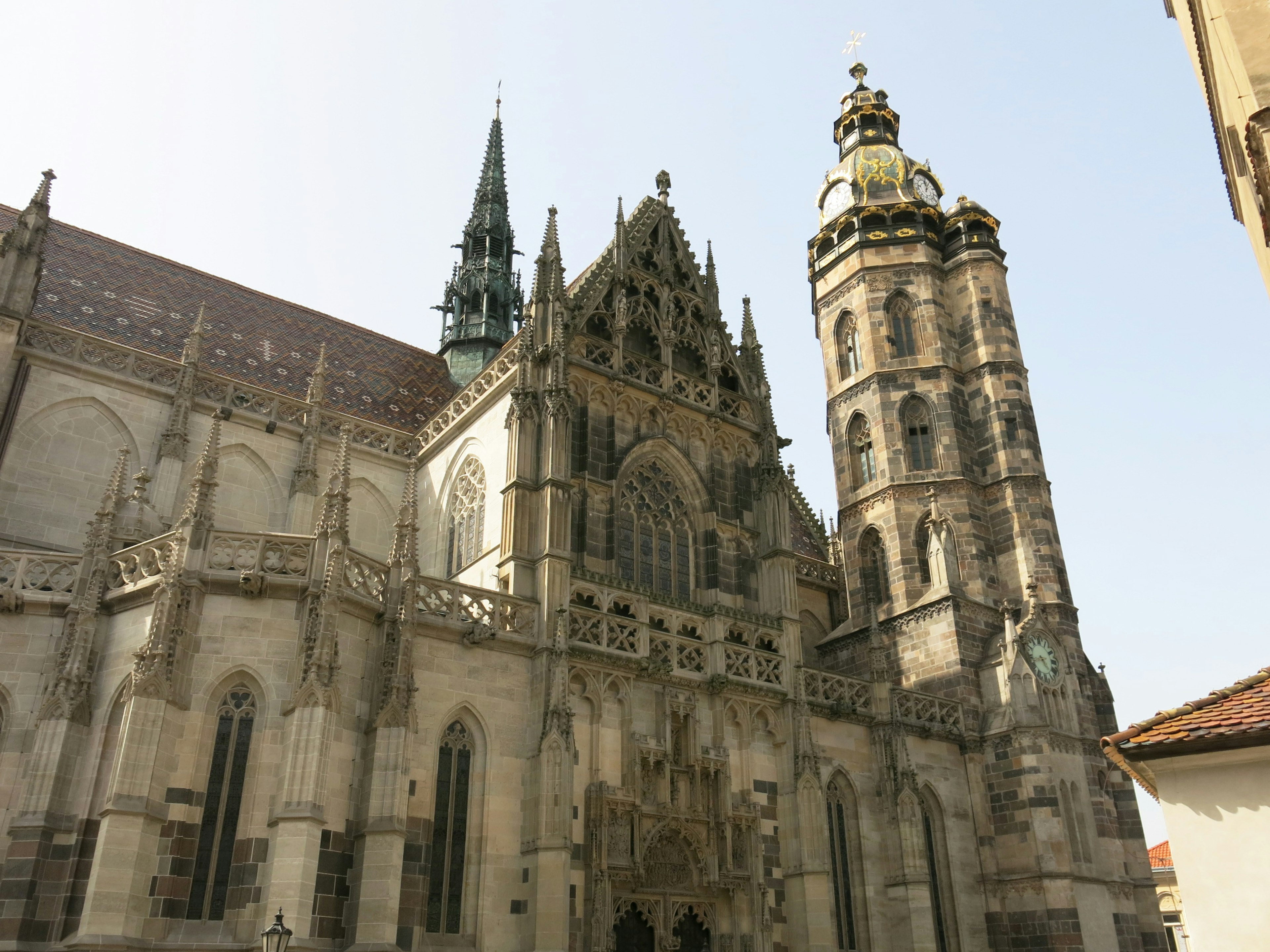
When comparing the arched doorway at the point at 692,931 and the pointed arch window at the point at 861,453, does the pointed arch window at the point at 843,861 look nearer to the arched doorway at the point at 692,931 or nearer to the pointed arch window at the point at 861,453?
the arched doorway at the point at 692,931

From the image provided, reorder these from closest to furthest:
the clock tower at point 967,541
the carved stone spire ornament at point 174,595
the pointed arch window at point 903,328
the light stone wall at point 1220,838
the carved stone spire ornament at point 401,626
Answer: the light stone wall at point 1220,838
the carved stone spire ornament at point 174,595
the carved stone spire ornament at point 401,626
the clock tower at point 967,541
the pointed arch window at point 903,328

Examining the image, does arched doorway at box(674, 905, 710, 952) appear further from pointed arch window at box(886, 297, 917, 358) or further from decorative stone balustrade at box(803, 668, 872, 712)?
pointed arch window at box(886, 297, 917, 358)

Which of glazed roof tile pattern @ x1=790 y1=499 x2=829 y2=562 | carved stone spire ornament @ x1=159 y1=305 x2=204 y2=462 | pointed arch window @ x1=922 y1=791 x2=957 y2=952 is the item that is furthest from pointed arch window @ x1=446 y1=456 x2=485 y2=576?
glazed roof tile pattern @ x1=790 y1=499 x2=829 y2=562

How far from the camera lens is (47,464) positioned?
2269cm

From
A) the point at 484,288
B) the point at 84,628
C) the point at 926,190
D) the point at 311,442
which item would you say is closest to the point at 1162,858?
the point at 926,190

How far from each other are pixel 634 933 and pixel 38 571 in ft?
38.9

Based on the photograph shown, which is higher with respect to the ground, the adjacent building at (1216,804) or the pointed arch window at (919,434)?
the pointed arch window at (919,434)

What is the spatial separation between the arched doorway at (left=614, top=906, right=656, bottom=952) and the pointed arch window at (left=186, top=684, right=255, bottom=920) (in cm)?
680

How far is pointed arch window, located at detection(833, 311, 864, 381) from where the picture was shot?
34000 millimetres

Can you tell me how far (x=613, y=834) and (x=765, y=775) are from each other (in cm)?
418

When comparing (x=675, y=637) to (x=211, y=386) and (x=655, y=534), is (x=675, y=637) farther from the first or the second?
(x=211, y=386)

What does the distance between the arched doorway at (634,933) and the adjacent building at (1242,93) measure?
1418cm

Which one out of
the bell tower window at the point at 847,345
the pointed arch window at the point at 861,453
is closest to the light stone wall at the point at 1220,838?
the pointed arch window at the point at 861,453

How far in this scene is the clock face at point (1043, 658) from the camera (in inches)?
1083
